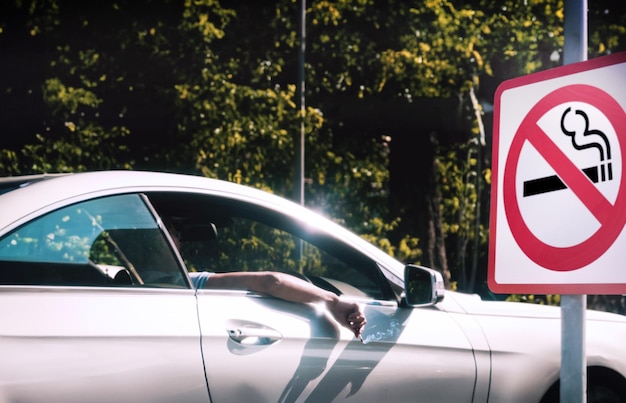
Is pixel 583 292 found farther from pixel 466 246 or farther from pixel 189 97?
pixel 466 246

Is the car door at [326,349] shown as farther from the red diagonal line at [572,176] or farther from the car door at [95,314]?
the red diagonal line at [572,176]

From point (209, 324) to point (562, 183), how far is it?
A: 1351mm

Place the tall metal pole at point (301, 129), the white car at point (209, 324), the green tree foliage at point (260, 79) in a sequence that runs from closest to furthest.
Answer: the white car at point (209, 324)
the green tree foliage at point (260, 79)
the tall metal pole at point (301, 129)

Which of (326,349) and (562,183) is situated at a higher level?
(562,183)

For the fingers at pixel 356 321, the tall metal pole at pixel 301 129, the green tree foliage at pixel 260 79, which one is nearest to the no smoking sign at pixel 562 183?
the fingers at pixel 356 321

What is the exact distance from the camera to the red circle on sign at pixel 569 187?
8.66 ft

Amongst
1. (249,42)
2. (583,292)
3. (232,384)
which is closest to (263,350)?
(232,384)

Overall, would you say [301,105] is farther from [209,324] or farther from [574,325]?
[574,325]

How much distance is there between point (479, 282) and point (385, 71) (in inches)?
200

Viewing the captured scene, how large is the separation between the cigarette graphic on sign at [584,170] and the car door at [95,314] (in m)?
1.27

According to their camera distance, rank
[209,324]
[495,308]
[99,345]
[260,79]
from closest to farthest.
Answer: [99,345], [209,324], [495,308], [260,79]

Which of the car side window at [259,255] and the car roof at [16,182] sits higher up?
the car roof at [16,182]

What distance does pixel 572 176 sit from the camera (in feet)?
8.98

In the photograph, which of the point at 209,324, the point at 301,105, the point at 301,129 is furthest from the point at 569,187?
the point at 301,105
